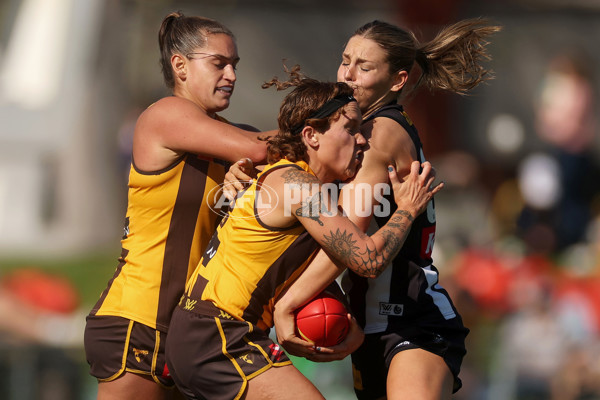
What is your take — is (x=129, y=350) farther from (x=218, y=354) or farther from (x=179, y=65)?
(x=179, y=65)

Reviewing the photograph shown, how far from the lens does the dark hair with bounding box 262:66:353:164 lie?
4.01m

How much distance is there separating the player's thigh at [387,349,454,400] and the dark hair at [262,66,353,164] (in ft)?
3.58

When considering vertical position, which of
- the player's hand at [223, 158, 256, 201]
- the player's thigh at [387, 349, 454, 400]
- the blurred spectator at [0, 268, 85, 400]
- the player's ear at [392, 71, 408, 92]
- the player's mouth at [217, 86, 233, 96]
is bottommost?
the blurred spectator at [0, 268, 85, 400]

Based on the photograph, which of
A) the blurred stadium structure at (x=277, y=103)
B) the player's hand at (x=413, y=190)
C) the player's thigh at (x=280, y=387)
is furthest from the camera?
the blurred stadium structure at (x=277, y=103)

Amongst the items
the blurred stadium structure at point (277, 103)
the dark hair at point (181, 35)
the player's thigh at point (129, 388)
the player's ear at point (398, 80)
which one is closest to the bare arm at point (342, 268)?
the player's ear at point (398, 80)

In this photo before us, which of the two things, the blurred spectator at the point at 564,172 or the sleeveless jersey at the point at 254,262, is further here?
the blurred spectator at the point at 564,172

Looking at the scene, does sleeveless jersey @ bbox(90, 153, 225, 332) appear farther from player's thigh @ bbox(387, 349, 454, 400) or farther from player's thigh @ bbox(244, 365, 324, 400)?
player's thigh @ bbox(387, 349, 454, 400)

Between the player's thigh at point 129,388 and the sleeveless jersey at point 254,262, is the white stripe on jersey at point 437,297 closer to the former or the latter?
the sleeveless jersey at point 254,262

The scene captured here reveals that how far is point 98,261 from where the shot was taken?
11602mm

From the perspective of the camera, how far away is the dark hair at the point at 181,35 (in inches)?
179

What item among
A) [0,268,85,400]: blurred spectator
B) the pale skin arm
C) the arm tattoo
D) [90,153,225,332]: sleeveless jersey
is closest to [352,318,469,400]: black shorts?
the arm tattoo

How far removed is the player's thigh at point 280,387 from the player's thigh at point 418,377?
0.47 meters

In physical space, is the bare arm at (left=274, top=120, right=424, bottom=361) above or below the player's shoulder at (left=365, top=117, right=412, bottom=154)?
below

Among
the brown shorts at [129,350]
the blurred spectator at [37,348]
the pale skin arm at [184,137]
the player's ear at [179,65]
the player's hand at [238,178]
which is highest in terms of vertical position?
the player's ear at [179,65]
